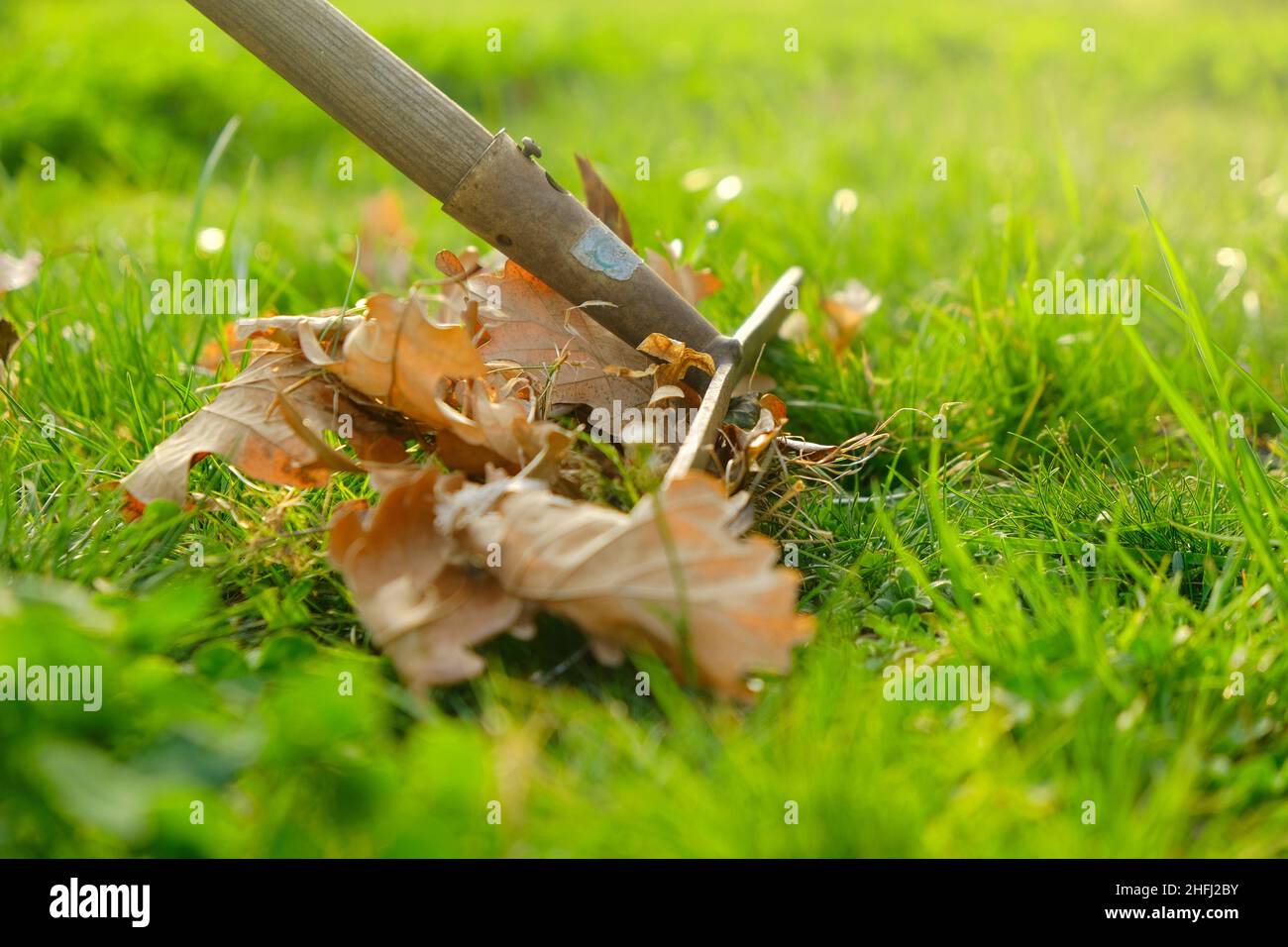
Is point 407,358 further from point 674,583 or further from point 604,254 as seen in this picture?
point 674,583

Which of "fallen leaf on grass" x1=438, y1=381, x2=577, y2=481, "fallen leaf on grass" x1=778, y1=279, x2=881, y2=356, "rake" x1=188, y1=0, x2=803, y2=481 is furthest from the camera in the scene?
"fallen leaf on grass" x1=778, y1=279, x2=881, y2=356

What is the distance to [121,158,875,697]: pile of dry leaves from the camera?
1344mm

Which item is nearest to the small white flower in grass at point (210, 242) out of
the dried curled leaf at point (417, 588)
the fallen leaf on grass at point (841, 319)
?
the fallen leaf on grass at point (841, 319)

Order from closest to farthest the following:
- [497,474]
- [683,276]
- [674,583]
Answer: [674,583] < [497,474] < [683,276]

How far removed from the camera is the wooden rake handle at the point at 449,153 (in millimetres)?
1732

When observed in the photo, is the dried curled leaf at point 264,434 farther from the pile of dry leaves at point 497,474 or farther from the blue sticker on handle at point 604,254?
the blue sticker on handle at point 604,254

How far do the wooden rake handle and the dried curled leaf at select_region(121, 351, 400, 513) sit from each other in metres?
0.37

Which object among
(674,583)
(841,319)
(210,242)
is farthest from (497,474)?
(210,242)

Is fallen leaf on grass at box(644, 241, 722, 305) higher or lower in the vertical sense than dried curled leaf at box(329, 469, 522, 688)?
higher

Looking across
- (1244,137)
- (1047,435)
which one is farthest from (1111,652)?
(1244,137)

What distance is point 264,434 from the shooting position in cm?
170

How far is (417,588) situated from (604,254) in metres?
0.72

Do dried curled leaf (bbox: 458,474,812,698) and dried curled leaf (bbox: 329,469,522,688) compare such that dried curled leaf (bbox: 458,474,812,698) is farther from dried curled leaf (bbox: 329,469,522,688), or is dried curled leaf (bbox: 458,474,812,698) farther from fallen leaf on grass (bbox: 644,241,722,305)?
fallen leaf on grass (bbox: 644,241,722,305)

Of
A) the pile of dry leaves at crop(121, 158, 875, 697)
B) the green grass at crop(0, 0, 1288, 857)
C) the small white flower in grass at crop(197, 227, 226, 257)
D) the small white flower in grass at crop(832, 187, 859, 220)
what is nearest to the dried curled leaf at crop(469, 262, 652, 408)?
the pile of dry leaves at crop(121, 158, 875, 697)
